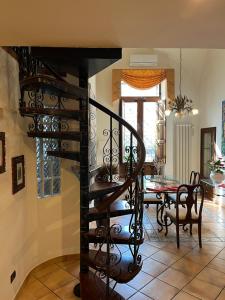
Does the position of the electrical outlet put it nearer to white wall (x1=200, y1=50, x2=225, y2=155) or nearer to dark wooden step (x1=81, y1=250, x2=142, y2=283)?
dark wooden step (x1=81, y1=250, x2=142, y2=283)

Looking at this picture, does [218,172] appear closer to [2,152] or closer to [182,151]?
Answer: [182,151]

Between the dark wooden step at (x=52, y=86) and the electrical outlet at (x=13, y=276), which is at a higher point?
the dark wooden step at (x=52, y=86)

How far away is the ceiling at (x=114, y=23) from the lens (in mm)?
1379

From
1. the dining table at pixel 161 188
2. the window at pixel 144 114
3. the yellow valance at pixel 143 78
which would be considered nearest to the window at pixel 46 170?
the dining table at pixel 161 188

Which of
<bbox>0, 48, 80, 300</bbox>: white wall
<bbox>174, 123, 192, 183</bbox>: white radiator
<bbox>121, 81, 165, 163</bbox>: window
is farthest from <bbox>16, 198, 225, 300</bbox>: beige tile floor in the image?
<bbox>121, 81, 165, 163</bbox>: window

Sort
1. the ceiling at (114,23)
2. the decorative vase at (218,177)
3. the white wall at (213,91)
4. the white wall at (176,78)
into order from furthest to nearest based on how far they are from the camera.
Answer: the white wall at (176,78) → the white wall at (213,91) → the decorative vase at (218,177) → the ceiling at (114,23)

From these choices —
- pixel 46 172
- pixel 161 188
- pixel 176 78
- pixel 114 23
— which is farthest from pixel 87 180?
pixel 176 78

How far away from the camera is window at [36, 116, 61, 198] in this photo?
10.6 feet

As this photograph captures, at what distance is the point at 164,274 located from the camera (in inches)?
117

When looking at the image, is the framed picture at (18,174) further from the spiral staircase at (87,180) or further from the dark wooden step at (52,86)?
the dark wooden step at (52,86)

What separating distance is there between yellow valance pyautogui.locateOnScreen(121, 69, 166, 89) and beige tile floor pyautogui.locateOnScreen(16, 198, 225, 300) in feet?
13.4

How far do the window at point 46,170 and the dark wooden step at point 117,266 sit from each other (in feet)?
3.67

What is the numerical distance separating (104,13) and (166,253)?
10.6 ft

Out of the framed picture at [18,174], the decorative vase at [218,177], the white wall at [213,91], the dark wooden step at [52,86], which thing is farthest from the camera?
the white wall at [213,91]
